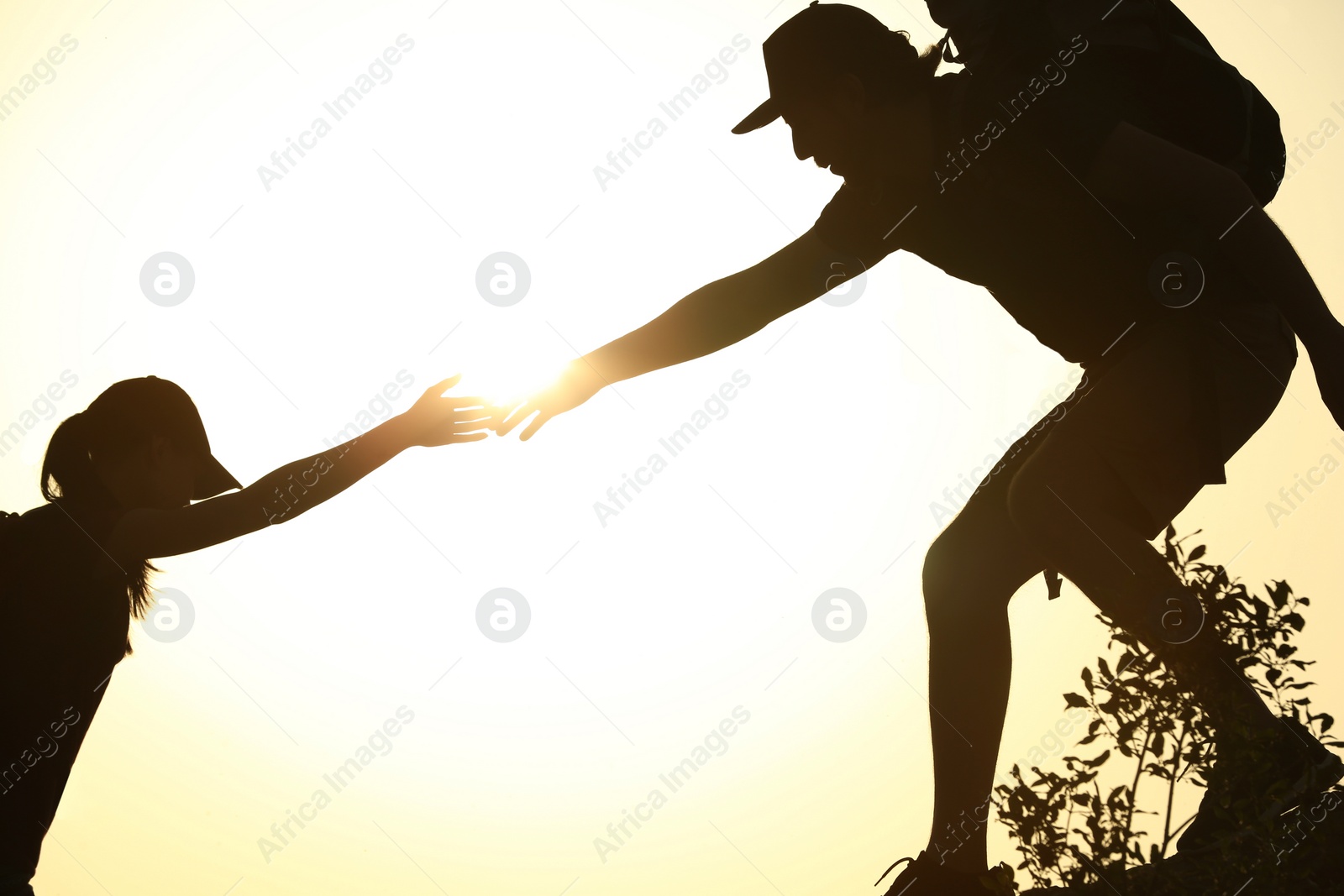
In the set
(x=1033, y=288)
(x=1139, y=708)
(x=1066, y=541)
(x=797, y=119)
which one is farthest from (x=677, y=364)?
(x=1139, y=708)

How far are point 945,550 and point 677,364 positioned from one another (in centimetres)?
122

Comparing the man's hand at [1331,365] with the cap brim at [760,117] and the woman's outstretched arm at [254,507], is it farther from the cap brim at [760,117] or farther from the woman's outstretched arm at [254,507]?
the woman's outstretched arm at [254,507]

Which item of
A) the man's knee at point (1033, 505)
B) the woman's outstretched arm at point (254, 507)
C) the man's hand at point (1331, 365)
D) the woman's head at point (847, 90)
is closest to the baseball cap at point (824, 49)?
the woman's head at point (847, 90)

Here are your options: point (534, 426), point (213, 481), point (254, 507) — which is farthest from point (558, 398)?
point (213, 481)

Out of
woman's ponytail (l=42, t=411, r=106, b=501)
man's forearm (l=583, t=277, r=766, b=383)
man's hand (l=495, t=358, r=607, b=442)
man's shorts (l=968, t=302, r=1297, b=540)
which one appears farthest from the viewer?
woman's ponytail (l=42, t=411, r=106, b=501)

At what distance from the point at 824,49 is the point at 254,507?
260 cm

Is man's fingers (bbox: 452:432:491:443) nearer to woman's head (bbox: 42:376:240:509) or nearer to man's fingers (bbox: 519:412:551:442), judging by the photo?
man's fingers (bbox: 519:412:551:442)

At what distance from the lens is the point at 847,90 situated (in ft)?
10.9

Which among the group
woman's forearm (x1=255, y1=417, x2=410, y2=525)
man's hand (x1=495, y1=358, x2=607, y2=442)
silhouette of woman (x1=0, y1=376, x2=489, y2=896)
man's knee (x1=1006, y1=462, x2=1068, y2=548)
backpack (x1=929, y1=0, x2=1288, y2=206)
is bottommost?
silhouette of woman (x1=0, y1=376, x2=489, y2=896)

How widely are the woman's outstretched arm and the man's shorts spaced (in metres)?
2.55

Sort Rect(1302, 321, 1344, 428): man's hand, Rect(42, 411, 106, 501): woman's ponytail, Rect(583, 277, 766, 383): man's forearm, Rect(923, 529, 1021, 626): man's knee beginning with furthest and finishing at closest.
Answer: Rect(42, 411, 106, 501): woman's ponytail < Rect(583, 277, 766, 383): man's forearm < Rect(923, 529, 1021, 626): man's knee < Rect(1302, 321, 1344, 428): man's hand

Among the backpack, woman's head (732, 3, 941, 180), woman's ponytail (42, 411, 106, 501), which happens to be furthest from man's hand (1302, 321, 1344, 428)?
woman's ponytail (42, 411, 106, 501)

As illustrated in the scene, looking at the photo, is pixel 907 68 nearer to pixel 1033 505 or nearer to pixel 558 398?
pixel 1033 505

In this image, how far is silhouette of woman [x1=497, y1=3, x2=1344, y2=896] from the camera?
2.86 metres
